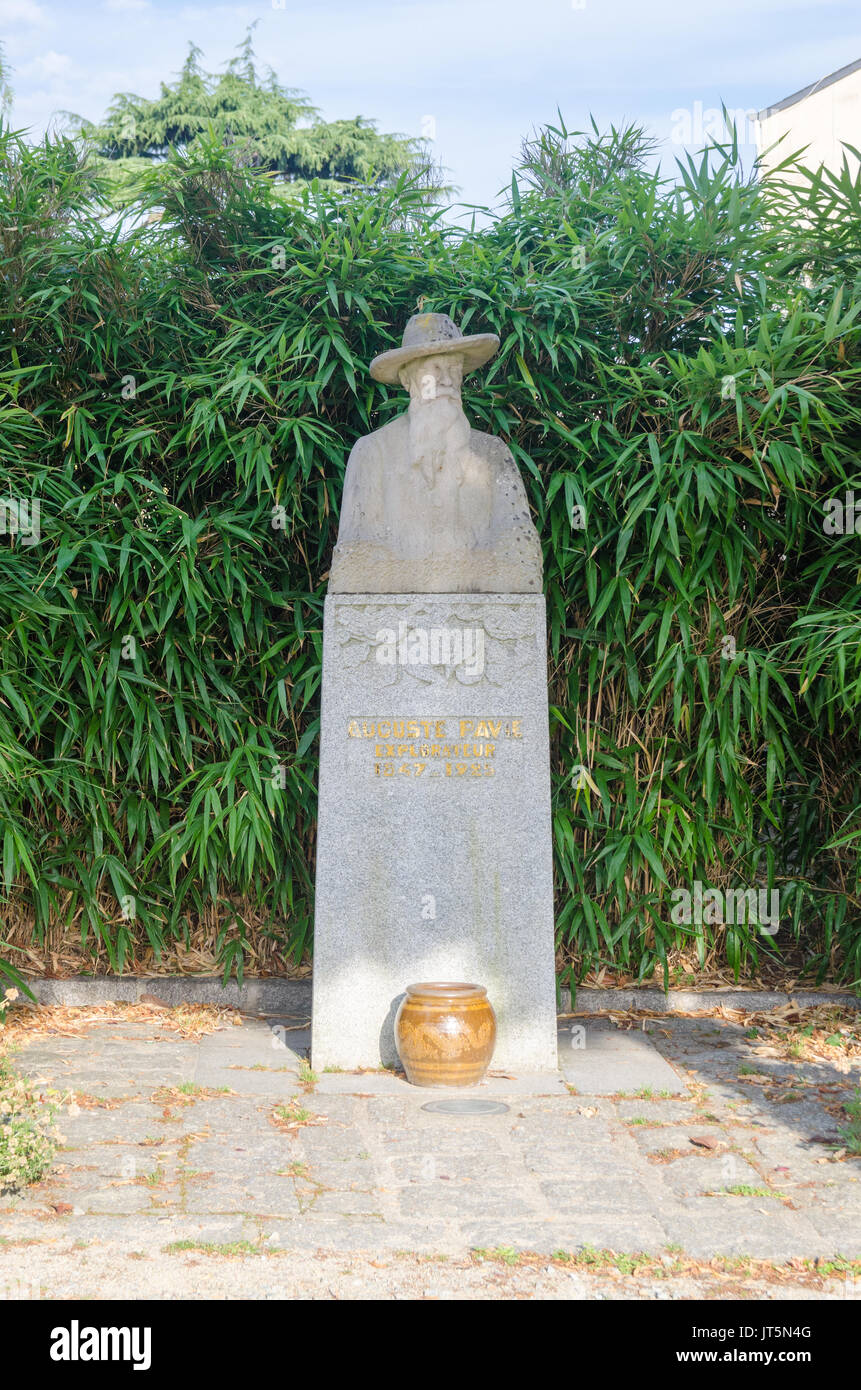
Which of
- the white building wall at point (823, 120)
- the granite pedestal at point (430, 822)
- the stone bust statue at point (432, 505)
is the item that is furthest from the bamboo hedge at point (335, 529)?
the white building wall at point (823, 120)

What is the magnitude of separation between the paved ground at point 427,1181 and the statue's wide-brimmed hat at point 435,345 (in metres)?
2.31

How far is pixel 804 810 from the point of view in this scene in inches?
192

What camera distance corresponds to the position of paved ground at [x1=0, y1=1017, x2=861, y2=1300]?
2.55 meters

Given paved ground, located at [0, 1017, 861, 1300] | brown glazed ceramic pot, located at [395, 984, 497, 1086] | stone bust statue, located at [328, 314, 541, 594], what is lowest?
paved ground, located at [0, 1017, 861, 1300]

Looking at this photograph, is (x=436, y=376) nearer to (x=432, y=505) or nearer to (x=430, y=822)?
(x=432, y=505)

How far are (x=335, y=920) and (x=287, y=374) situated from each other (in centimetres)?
211

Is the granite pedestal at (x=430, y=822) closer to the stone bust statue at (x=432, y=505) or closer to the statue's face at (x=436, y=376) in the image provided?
the stone bust statue at (x=432, y=505)

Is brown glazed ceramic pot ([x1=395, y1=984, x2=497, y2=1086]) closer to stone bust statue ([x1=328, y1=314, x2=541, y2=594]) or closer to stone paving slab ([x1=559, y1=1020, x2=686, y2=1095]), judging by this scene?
stone paving slab ([x1=559, y1=1020, x2=686, y2=1095])

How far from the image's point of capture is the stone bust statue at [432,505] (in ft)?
13.6

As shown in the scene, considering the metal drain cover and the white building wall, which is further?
the white building wall

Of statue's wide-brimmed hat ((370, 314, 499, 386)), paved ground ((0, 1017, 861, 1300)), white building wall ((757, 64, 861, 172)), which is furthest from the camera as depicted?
white building wall ((757, 64, 861, 172))

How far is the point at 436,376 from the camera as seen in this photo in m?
4.14

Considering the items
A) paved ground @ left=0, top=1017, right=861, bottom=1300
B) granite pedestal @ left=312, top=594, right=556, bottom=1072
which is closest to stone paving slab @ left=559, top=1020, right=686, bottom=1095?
paved ground @ left=0, top=1017, right=861, bottom=1300
